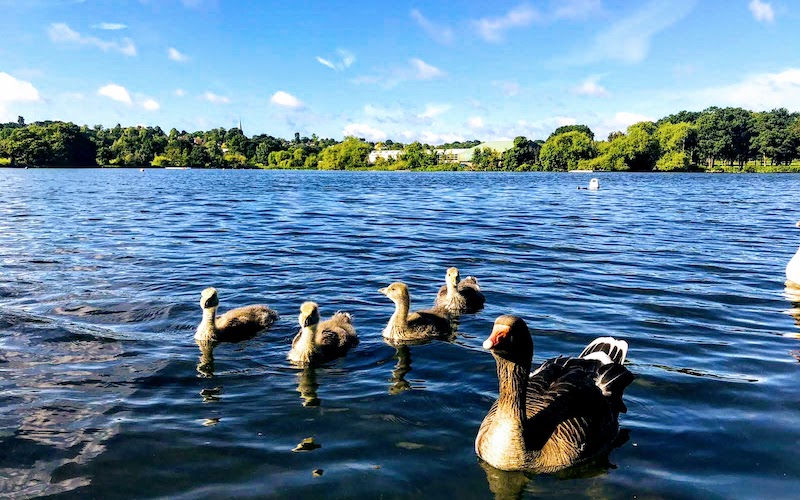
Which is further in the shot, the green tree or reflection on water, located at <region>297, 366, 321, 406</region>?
the green tree

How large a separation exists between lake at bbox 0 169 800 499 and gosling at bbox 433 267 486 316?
1.54 feet

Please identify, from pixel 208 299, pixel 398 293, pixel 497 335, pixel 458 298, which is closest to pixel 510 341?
pixel 497 335

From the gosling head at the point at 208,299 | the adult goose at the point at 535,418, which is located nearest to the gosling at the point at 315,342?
the gosling head at the point at 208,299

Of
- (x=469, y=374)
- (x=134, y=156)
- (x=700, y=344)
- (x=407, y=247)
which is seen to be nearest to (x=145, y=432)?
(x=469, y=374)

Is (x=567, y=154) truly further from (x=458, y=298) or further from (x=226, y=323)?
(x=226, y=323)

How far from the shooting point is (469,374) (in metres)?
8.23

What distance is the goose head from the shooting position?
5.44 meters

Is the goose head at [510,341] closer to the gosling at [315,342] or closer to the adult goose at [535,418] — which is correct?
the adult goose at [535,418]

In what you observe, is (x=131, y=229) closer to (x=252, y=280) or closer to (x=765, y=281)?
(x=252, y=280)

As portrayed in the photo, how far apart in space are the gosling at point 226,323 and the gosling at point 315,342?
1.10 m

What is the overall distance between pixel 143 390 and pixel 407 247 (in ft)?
42.7

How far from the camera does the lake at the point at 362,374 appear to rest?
5477 mm

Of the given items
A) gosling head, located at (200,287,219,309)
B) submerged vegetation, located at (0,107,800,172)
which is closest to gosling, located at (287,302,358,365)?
gosling head, located at (200,287,219,309)

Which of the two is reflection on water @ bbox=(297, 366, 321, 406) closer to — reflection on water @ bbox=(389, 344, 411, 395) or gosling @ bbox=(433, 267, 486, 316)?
reflection on water @ bbox=(389, 344, 411, 395)
